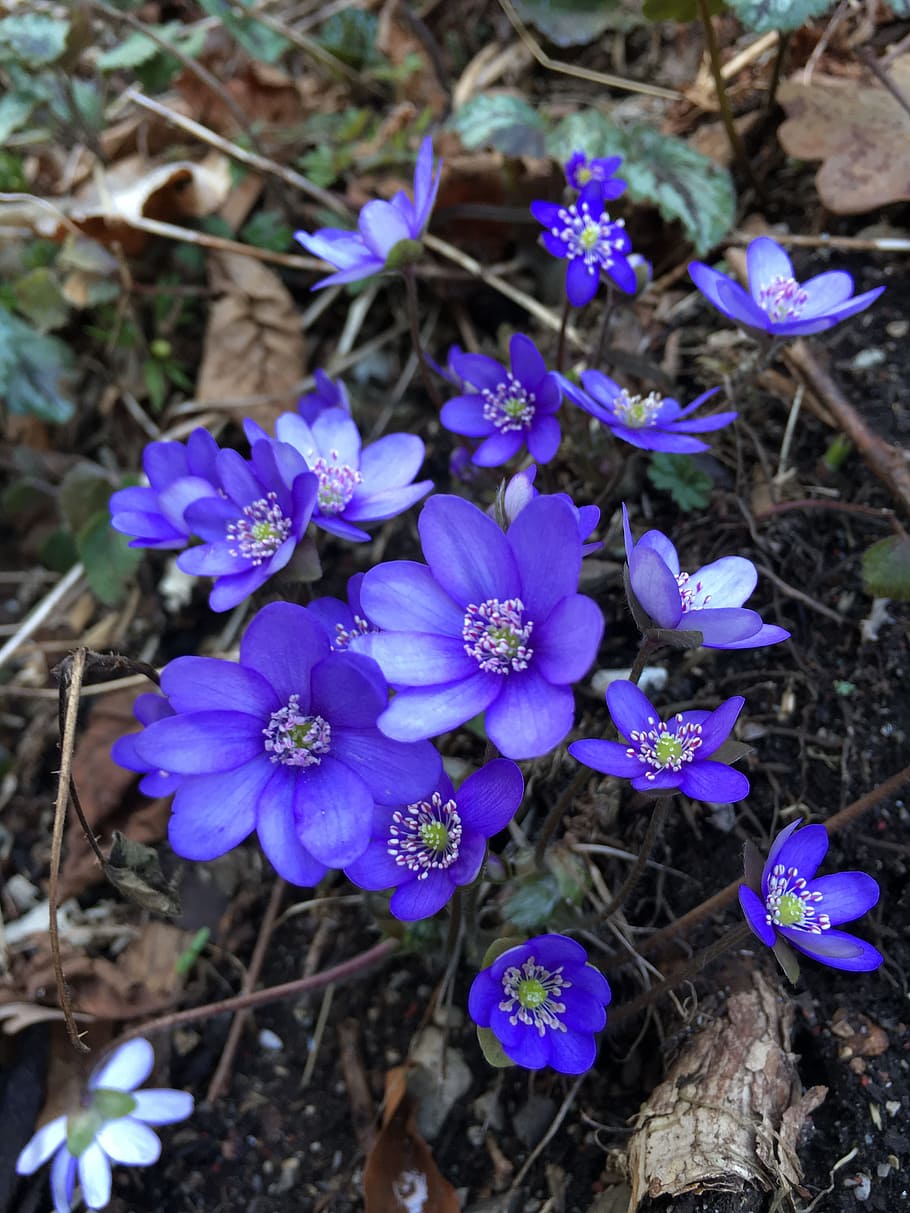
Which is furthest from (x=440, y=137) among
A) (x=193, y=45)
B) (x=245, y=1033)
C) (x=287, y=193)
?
(x=245, y=1033)

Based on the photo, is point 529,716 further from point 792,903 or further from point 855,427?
point 855,427

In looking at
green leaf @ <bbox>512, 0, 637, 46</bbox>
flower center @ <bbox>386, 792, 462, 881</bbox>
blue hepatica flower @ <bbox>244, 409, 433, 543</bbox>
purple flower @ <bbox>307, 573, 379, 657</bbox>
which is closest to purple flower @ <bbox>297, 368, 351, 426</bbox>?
blue hepatica flower @ <bbox>244, 409, 433, 543</bbox>

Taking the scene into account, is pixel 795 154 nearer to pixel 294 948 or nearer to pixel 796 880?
pixel 796 880

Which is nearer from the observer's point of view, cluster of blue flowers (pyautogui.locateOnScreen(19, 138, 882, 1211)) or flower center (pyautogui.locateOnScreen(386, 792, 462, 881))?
cluster of blue flowers (pyautogui.locateOnScreen(19, 138, 882, 1211))

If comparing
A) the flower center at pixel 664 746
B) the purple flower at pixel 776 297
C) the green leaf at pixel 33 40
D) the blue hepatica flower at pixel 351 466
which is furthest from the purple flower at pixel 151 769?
the green leaf at pixel 33 40

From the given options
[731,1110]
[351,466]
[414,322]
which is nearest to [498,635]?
[351,466]

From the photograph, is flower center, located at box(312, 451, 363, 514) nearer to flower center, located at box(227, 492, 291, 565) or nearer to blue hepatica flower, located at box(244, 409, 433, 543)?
blue hepatica flower, located at box(244, 409, 433, 543)
